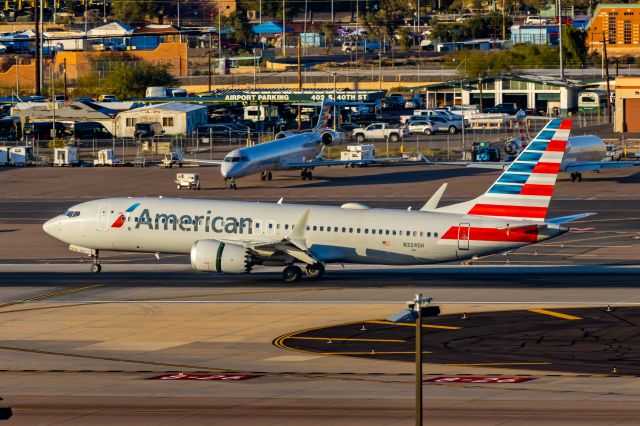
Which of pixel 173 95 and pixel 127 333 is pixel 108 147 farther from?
pixel 127 333

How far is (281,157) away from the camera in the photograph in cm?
11581

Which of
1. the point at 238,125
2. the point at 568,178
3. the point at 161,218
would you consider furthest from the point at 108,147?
the point at 161,218

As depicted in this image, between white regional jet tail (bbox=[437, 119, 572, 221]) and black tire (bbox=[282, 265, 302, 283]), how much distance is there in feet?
33.8

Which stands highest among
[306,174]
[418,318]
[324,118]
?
[324,118]

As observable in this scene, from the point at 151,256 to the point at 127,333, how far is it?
2597 centimetres

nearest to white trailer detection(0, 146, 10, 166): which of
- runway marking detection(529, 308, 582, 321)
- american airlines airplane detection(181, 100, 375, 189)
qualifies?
american airlines airplane detection(181, 100, 375, 189)

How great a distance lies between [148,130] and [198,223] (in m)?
95.2

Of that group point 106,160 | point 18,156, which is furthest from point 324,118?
point 18,156

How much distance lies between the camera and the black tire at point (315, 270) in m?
70.7

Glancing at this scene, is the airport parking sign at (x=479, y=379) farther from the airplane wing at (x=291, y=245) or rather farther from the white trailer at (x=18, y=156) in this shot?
the white trailer at (x=18, y=156)

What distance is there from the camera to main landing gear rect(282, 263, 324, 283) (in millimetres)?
70500

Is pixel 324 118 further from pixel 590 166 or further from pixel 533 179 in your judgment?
pixel 533 179

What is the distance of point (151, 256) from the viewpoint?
84062 mm

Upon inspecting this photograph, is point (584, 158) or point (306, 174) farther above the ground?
point (584, 158)
